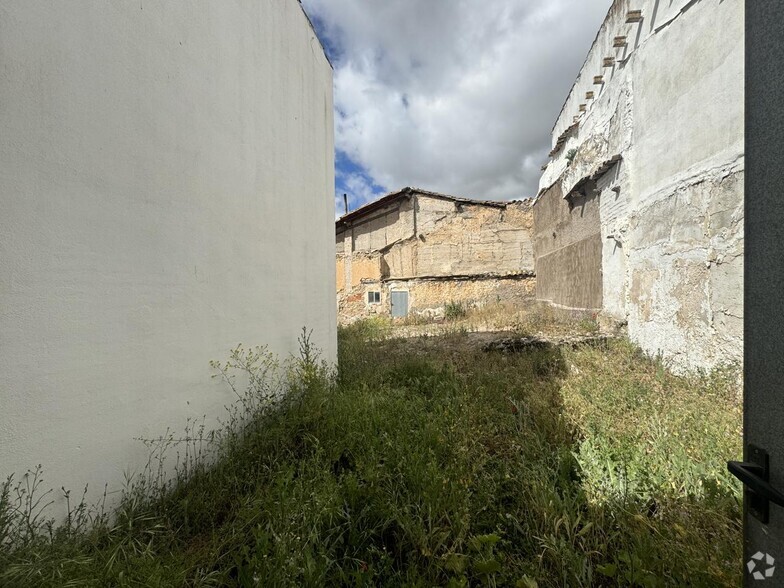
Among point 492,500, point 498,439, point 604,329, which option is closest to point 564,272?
point 604,329

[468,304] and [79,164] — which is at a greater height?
[79,164]

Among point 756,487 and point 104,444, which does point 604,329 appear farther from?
point 104,444

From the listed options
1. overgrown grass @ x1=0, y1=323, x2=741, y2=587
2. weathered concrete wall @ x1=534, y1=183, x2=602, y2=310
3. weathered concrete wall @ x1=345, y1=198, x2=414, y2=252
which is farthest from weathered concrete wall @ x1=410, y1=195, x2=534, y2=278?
overgrown grass @ x1=0, y1=323, x2=741, y2=587

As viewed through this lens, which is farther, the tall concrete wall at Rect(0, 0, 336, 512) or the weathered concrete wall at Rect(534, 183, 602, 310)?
the weathered concrete wall at Rect(534, 183, 602, 310)

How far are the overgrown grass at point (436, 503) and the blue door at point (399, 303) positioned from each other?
421 inches

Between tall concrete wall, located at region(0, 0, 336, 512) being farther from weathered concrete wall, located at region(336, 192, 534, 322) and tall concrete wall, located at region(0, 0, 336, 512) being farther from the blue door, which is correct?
weathered concrete wall, located at region(336, 192, 534, 322)

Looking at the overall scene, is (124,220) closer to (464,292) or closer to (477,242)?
(464,292)

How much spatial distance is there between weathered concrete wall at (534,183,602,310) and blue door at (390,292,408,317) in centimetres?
537

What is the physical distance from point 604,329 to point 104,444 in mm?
6671

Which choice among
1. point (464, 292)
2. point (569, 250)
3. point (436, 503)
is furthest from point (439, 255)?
point (436, 503)

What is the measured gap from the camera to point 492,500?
1.97m

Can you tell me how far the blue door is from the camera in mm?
13883

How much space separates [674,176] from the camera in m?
4.03

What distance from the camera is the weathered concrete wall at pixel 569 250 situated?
640 cm
